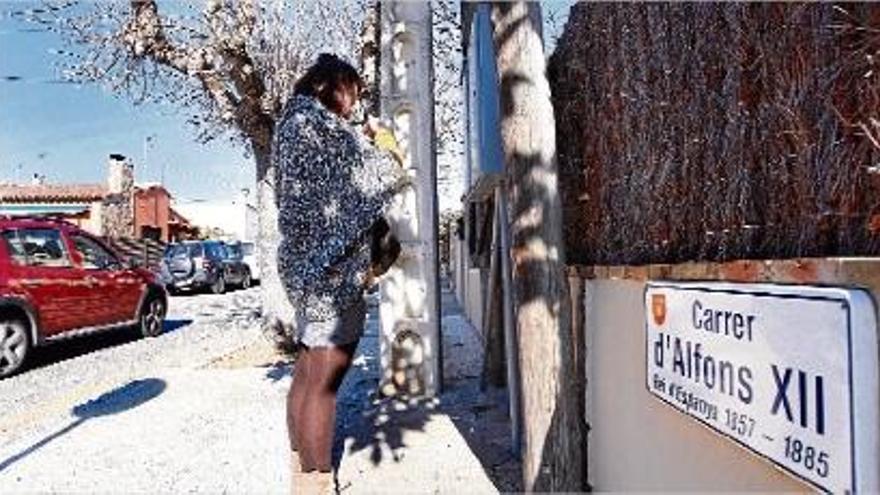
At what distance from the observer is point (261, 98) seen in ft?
29.1

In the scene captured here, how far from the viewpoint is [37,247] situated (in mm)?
10234

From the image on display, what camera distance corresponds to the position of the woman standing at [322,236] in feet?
12.1

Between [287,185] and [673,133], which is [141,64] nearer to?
[287,185]

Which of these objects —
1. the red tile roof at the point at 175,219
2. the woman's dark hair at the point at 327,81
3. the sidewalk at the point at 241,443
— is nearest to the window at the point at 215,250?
the sidewalk at the point at 241,443

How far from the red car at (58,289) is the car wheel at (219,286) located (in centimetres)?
1244

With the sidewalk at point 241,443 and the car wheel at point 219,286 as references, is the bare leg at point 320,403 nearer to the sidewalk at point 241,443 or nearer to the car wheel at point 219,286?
the sidewalk at point 241,443

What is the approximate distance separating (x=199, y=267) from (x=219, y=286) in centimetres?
117

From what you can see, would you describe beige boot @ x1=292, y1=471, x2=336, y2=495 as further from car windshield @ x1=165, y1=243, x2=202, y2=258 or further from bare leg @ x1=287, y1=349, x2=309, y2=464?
car windshield @ x1=165, y1=243, x2=202, y2=258

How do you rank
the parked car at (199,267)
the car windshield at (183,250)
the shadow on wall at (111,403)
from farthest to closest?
the car windshield at (183,250)
the parked car at (199,267)
the shadow on wall at (111,403)

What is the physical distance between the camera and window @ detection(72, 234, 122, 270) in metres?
11.3

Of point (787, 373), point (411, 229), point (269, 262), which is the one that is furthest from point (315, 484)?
point (269, 262)

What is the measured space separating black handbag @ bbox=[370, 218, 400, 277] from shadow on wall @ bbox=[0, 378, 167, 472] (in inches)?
107

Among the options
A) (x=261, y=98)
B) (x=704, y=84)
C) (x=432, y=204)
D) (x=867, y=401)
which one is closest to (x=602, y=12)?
(x=704, y=84)

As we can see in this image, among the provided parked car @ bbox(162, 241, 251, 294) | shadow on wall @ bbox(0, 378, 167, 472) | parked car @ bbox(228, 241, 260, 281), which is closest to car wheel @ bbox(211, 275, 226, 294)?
parked car @ bbox(162, 241, 251, 294)
